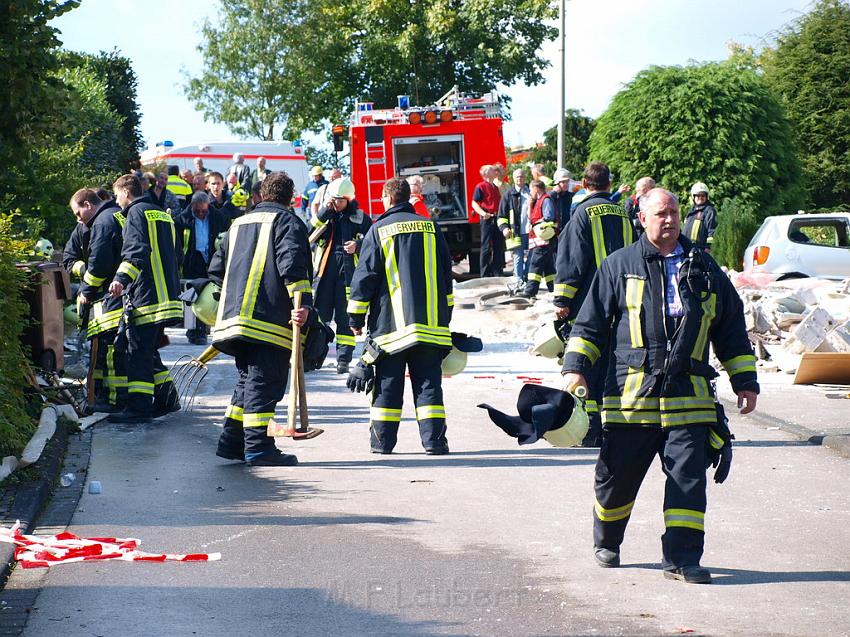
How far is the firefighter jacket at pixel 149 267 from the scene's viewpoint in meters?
10.3

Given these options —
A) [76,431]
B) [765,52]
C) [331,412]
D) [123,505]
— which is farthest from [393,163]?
[765,52]

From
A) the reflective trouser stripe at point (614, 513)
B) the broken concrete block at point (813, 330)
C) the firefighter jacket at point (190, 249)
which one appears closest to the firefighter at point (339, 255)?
the firefighter jacket at point (190, 249)

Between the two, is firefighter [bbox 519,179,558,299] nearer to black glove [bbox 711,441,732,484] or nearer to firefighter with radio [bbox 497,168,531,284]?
firefighter with radio [bbox 497,168,531,284]

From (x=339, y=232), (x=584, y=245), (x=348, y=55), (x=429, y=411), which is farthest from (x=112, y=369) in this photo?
(x=348, y=55)

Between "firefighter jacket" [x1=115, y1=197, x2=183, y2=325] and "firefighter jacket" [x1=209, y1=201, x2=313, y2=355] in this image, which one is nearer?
"firefighter jacket" [x1=209, y1=201, x2=313, y2=355]

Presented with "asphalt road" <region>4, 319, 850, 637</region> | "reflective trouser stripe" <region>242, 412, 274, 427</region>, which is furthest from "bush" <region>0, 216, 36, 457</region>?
"reflective trouser stripe" <region>242, 412, 274, 427</region>

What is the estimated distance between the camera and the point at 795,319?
1451 cm

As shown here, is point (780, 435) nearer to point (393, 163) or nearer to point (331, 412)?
point (331, 412)

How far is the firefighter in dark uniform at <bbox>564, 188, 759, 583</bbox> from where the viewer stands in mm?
5863

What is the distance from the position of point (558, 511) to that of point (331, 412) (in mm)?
4126

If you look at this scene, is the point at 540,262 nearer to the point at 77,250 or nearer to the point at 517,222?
the point at 517,222

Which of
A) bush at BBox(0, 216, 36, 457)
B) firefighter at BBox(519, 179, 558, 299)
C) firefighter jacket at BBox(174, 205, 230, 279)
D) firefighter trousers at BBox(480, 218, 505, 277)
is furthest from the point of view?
firefighter trousers at BBox(480, 218, 505, 277)

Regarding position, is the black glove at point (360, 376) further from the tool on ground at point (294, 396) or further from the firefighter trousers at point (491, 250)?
the firefighter trousers at point (491, 250)

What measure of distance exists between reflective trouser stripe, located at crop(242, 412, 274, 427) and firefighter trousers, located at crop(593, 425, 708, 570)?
3.07 m
